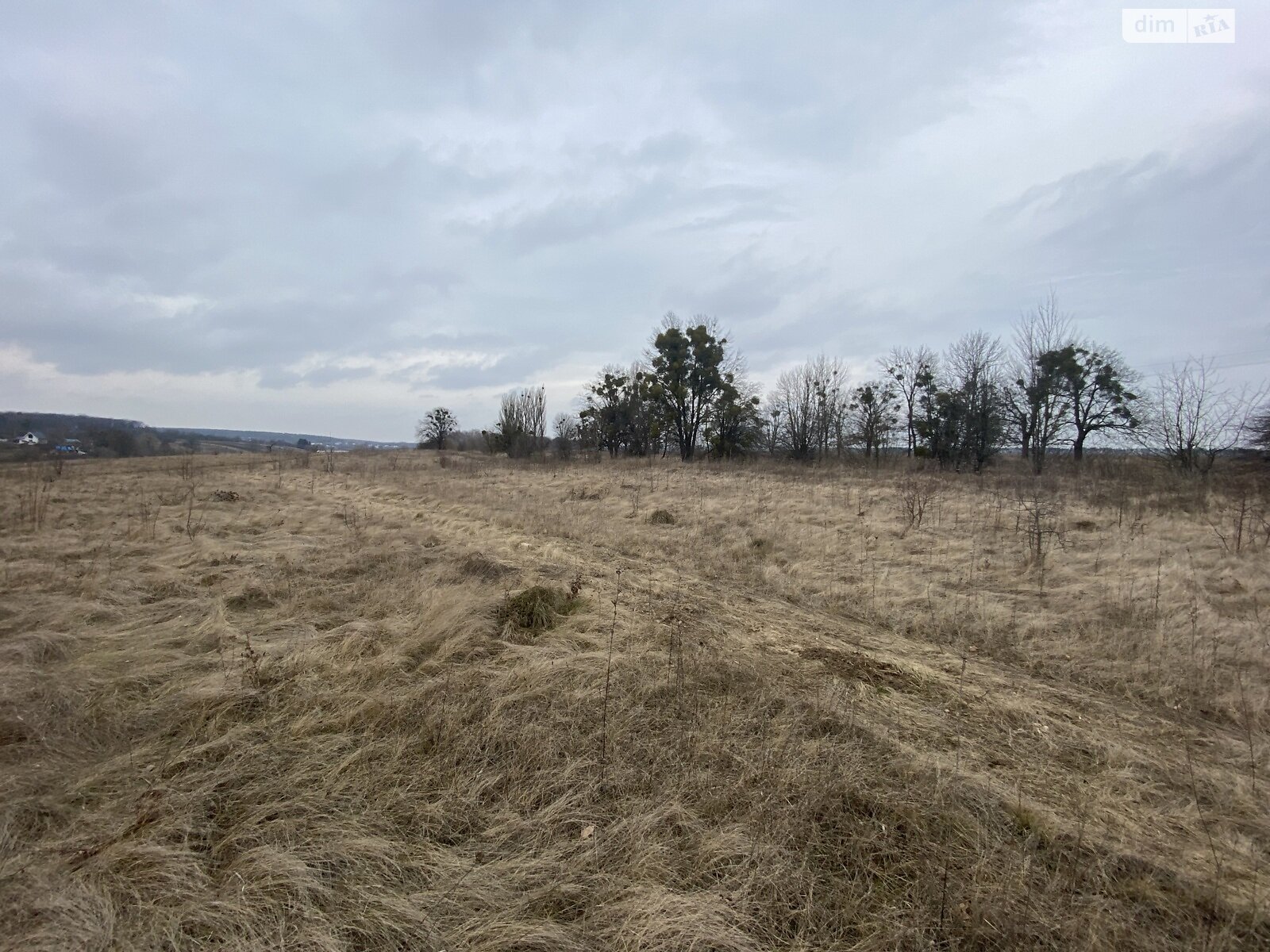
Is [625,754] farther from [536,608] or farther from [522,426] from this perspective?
[522,426]

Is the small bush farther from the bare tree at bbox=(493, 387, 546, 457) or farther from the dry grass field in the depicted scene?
the bare tree at bbox=(493, 387, 546, 457)

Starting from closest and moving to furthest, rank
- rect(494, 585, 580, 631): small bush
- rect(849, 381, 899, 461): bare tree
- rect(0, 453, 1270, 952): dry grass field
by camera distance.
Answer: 1. rect(0, 453, 1270, 952): dry grass field
2. rect(494, 585, 580, 631): small bush
3. rect(849, 381, 899, 461): bare tree

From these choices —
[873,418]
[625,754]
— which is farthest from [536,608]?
[873,418]

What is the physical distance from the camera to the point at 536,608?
5.72 m

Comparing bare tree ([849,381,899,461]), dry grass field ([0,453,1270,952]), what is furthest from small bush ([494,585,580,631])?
bare tree ([849,381,899,461])

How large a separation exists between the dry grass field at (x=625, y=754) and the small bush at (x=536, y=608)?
0.04 metres

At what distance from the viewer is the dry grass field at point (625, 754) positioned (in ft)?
7.26

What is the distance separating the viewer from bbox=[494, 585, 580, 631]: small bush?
554cm

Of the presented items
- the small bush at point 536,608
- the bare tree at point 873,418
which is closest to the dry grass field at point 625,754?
the small bush at point 536,608

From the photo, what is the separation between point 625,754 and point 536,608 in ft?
8.69

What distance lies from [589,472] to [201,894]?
22509 millimetres

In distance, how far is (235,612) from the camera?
5680 millimetres

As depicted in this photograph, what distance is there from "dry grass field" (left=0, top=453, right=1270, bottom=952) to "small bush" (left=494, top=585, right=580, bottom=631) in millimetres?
42

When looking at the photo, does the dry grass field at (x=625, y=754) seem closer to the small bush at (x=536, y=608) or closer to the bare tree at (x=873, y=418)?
the small bush at (x=536, y=608)
